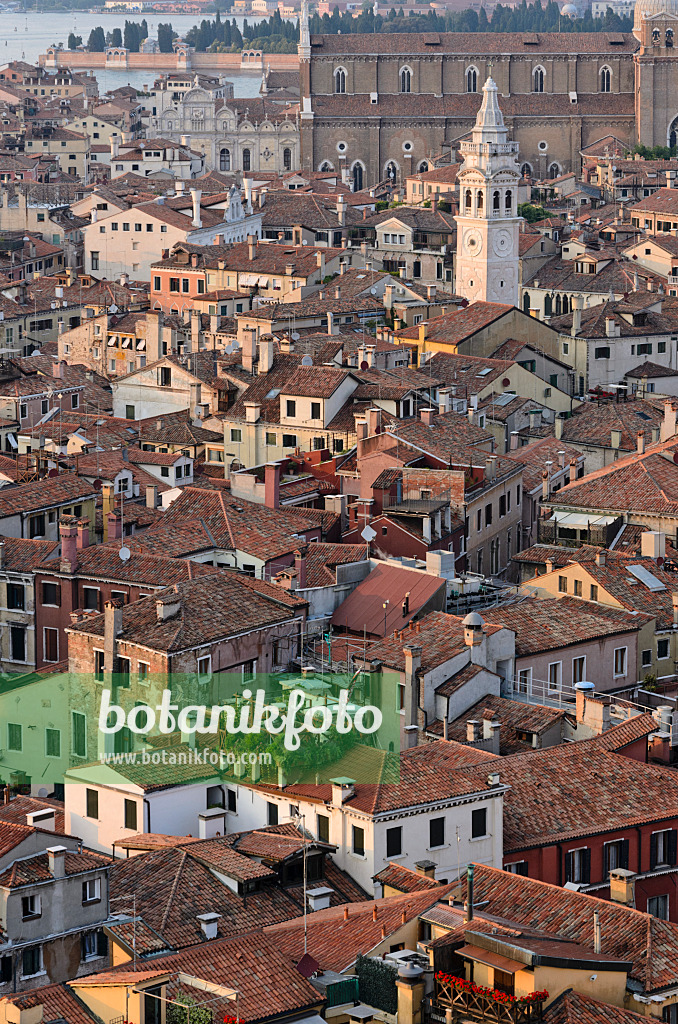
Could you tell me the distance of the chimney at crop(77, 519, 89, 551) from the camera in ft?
102

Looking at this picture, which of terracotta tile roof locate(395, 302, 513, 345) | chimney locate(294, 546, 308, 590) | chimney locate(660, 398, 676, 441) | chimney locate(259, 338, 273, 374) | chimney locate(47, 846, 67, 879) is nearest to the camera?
chimney locate(47, 846, 67, 879)

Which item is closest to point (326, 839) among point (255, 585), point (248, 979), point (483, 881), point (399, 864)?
point (399, 864)

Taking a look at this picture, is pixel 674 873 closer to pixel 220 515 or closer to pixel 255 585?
pixel 255 585

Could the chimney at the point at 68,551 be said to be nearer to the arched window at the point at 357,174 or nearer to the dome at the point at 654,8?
the arched window at the point at 357,174

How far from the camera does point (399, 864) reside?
22.1 metres

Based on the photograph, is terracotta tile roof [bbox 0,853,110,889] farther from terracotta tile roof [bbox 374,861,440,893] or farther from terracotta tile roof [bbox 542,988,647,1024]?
terracotta tile roof [bbox 542,988,647,1024]

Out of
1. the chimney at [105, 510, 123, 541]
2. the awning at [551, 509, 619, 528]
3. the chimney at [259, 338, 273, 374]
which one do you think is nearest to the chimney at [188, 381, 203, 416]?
the chimney at [259, 338, 273, 374]

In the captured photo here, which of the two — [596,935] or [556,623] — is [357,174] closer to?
[556,623]

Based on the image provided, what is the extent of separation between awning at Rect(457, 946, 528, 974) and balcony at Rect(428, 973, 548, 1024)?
6.3 inches

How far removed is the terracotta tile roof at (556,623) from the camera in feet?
92.4

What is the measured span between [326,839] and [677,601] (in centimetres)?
893

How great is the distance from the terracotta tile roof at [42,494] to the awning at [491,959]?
16059 mm

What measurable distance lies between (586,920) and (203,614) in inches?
324

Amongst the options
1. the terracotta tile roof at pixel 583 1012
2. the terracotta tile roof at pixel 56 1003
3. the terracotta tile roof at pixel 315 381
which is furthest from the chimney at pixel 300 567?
the terracotta tile roof at pixel 583 1012
